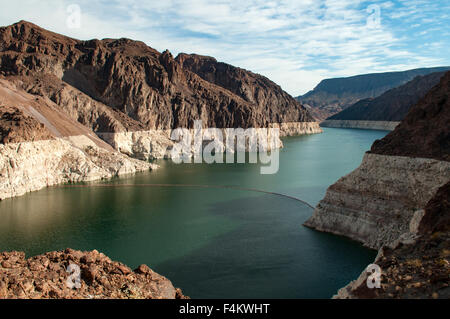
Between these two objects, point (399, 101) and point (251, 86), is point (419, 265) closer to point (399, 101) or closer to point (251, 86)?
point (251, 86)

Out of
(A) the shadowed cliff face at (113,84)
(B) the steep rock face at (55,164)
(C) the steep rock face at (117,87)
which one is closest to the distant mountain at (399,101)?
(C) the steep rock face at (117,87)

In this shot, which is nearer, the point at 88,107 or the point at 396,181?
the point at 396,181

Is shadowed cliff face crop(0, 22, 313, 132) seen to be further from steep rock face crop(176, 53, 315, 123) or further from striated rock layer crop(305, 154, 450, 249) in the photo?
striated rock layer crop(305, 154, 450, 249)

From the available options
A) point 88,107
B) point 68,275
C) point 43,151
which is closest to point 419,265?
point 68,275
